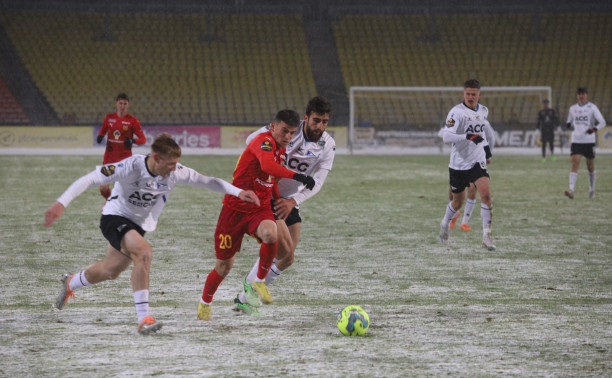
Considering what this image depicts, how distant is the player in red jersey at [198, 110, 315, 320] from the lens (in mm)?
6379

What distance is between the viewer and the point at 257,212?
6.52 metres

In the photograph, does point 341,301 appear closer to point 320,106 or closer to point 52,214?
point 320,106

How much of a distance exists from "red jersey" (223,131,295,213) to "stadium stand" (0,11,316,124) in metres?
30.7

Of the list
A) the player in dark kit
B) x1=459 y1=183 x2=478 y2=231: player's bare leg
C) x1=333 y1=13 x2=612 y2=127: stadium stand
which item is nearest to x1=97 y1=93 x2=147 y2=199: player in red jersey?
x1=459 y1=183 x2=478 y2=231: player's bare leg

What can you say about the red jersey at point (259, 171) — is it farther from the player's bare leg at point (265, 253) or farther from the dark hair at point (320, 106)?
the dark hair at point (320, 106)

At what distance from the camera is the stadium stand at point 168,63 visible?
1533 inches

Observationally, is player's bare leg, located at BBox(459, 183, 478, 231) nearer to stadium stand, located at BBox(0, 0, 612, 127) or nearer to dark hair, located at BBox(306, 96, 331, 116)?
dark hair, located at BBox(306, 96, 331, 116)

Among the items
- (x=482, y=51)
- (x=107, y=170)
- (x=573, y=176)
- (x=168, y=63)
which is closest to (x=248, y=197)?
(x=107, y=170)

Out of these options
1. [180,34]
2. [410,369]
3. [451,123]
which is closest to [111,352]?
[410,369]

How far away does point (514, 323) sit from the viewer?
20.2 feet

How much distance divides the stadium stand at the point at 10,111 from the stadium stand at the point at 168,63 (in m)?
1.63

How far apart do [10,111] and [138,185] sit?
3330cm

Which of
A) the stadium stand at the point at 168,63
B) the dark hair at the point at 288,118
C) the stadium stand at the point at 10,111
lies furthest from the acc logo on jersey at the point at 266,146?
the stadium stand at the point at 10,111

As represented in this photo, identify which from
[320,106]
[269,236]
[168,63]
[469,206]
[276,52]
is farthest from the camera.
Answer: [276,52]
